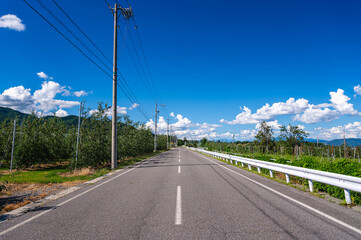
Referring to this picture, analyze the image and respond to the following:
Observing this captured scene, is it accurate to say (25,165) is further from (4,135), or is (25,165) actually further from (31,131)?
(4,135)

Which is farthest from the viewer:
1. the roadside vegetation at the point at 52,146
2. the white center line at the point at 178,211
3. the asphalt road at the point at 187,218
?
the roadside vegetation at the point at 52,146

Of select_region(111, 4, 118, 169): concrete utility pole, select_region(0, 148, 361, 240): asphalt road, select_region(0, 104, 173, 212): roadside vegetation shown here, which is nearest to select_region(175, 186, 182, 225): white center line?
select_region(0, 148, 361, 240): asphalt road

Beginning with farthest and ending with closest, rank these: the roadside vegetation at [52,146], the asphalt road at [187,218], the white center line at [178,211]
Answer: the roadside vegetation at [52,146], the white center line at [178,211], the asphalt road at [187,218]

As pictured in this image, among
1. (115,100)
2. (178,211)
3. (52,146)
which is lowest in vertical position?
(178,211)

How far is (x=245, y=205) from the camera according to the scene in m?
5.25

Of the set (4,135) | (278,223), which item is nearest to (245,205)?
(278,223)

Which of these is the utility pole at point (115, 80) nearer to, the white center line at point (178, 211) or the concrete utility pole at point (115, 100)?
the concrete utility pole at point (115, 100)

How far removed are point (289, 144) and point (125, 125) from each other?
29.6m

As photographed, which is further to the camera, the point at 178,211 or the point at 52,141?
the point at 52,141

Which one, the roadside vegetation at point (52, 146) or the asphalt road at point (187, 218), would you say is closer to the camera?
the asphalt road at point (187, 218)

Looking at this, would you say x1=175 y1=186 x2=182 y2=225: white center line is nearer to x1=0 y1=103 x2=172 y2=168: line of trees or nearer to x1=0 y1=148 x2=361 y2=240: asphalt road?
x1=0 y1=148 x2=361 y2=240: asphalt road

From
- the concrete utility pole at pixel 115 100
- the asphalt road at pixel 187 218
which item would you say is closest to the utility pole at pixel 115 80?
the concrete utility pole at pixel 115 100

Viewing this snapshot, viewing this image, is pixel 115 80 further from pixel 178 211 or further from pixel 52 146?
pixel 178 211

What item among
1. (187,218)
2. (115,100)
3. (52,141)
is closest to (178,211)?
(187,218)
